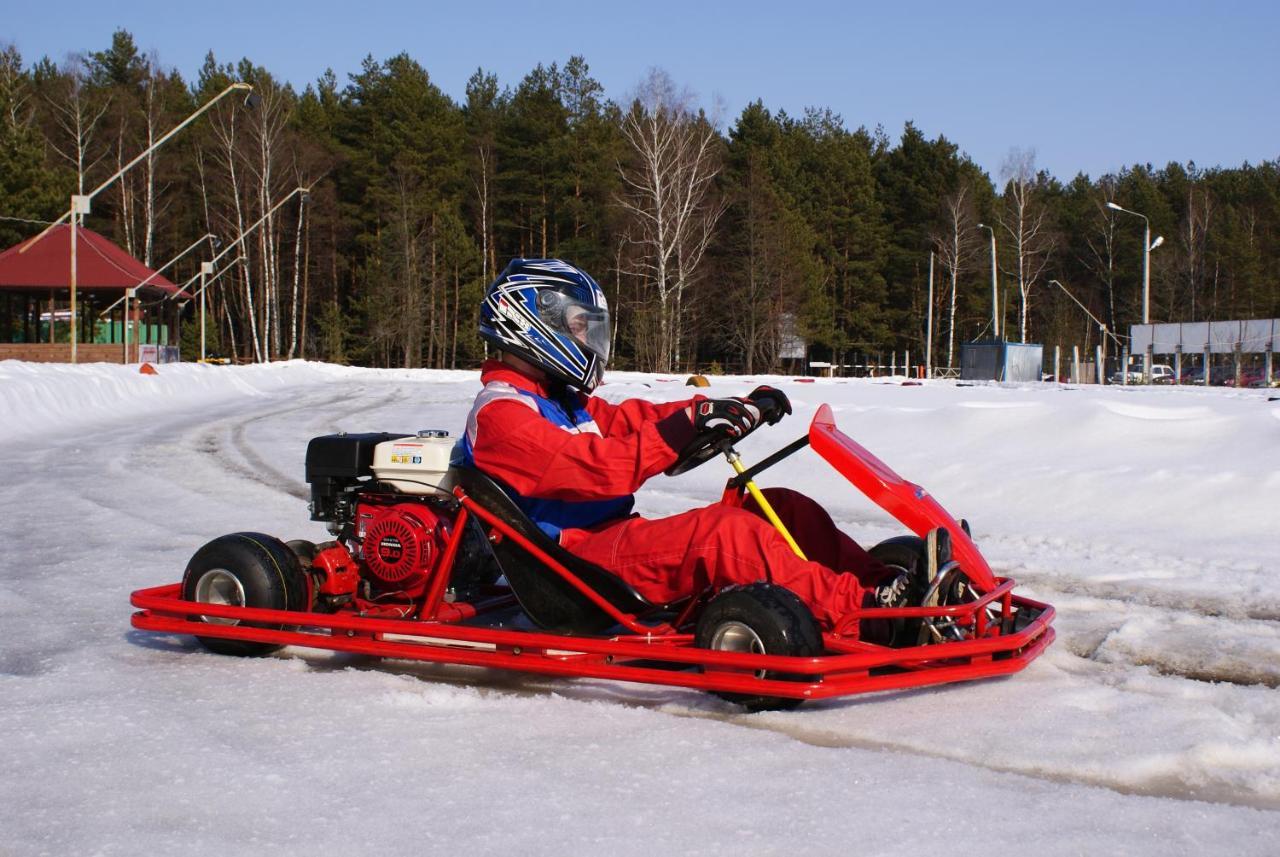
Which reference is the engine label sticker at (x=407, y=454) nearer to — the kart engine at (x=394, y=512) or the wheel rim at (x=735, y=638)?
the kart engine at (x=394, y=512)

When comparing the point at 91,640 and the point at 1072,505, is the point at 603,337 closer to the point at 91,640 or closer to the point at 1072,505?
the point at 91,640

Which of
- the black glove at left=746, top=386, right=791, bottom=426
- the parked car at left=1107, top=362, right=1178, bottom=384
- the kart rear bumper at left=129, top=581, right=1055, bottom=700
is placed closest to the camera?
the kart rear bumper at left=129, top=581, right=1055, bottom=700

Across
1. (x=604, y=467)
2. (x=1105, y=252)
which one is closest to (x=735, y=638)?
(x=604, y=467)

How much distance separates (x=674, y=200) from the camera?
39.8 m

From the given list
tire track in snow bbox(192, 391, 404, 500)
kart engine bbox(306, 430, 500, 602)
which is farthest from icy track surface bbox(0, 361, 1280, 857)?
tire track in snow bbox(192, 391, 404, 500)

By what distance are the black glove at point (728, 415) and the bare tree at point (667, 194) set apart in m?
33.6

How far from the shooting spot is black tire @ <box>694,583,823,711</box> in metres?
3.62

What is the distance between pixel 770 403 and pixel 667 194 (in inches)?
1424

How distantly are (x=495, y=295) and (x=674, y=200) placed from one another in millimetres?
36087

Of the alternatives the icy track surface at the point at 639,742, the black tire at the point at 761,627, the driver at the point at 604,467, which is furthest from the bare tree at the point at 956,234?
the black tire at the point at 761,627

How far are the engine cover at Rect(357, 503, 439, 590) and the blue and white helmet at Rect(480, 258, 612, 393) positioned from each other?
2.46 feet

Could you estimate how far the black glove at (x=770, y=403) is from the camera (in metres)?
4.20

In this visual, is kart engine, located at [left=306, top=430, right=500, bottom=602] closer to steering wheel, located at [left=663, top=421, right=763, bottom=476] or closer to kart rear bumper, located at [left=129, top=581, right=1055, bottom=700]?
kart rear bumper, located at [left=129, top=581, right=1055, bottom=700]

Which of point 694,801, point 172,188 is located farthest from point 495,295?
point 172,188
